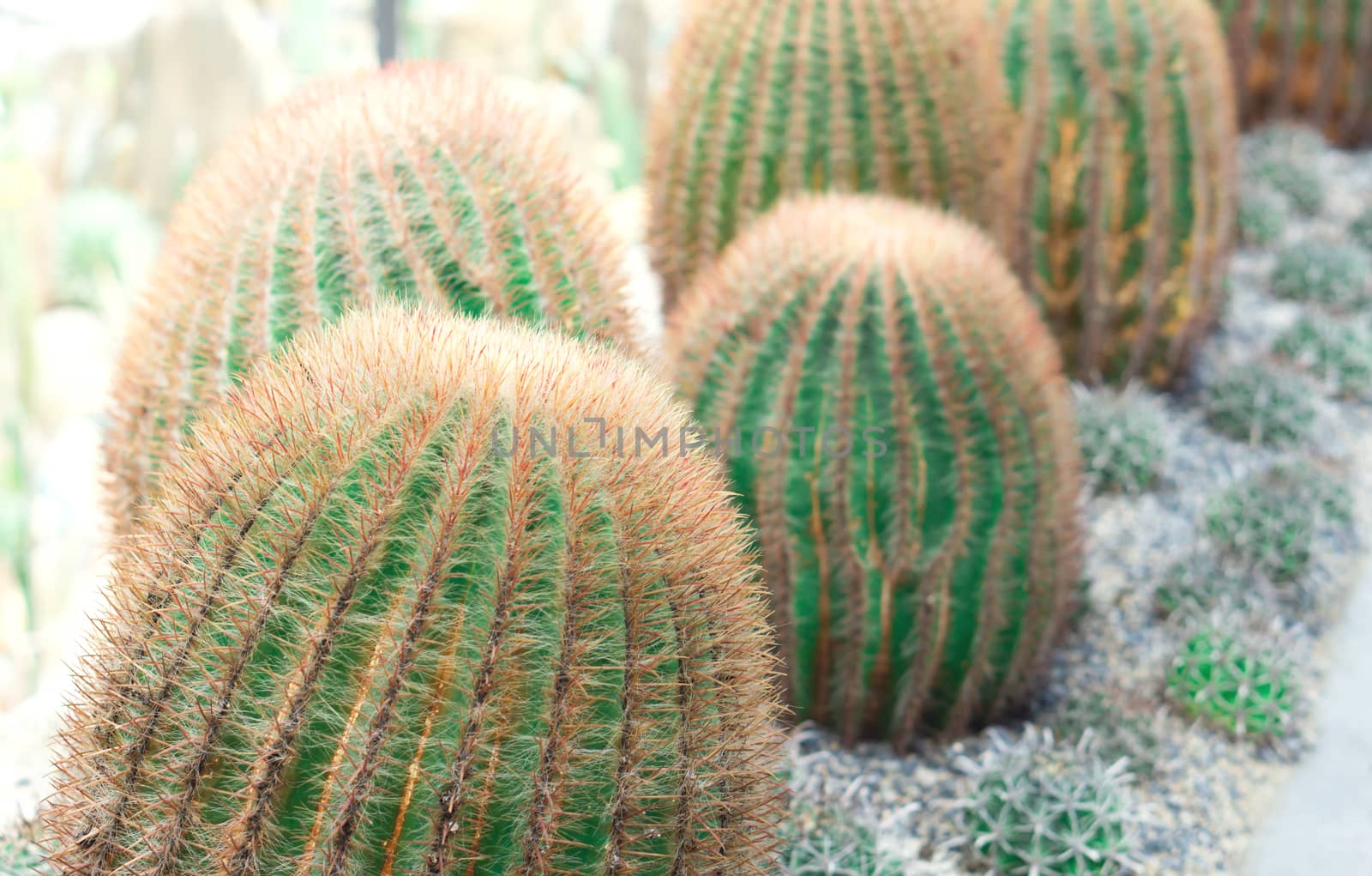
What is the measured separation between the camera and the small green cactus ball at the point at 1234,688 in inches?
91.1

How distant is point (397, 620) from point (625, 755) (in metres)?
0.23

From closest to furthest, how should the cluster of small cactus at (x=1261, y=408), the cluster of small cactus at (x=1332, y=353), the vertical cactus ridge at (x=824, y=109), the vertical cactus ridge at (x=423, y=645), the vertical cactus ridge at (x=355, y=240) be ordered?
the vertical cactus ridge at (x=423, y=645)
the vertical cactus ridge at (x=355, y=240)
the vertical cactus ridge at (x=824, y=109)
the cluster of small cactus at (x=1261, y=408)
the cluster of small cactus at (x=1332, y=353)

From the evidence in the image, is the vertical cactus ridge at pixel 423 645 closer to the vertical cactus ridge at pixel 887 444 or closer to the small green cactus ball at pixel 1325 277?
the vertical cactus ridge at pixel 887 444

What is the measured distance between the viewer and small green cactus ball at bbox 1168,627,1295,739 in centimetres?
231

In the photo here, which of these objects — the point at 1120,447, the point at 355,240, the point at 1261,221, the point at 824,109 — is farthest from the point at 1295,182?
the point at 355,240

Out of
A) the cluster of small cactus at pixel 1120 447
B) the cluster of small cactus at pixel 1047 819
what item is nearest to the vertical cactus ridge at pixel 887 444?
the cluster of small cactus at pixel 1047 819

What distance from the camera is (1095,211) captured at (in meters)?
3.15

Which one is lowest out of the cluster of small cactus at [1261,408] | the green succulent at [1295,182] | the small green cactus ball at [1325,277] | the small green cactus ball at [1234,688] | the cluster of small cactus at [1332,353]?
the small green cactus ball at [1234,688]

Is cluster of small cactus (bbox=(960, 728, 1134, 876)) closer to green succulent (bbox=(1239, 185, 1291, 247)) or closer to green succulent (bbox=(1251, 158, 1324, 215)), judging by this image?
green succulent (bbox=(1239, 185, 1291, 247))

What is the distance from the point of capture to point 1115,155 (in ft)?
10.3

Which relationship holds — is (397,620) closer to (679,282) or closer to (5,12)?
(679,282)

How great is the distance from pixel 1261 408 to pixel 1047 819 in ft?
6.07

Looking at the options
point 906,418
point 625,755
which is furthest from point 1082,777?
point 625,755

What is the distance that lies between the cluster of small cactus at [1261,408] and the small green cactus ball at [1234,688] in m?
1.08
